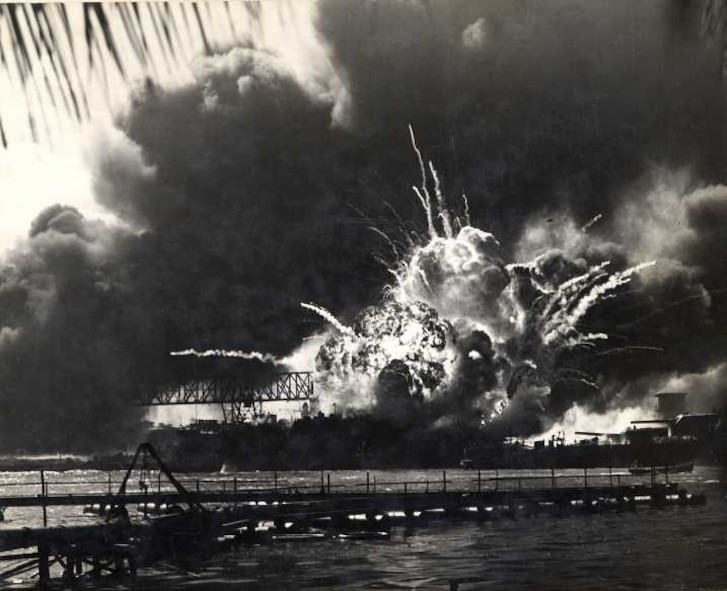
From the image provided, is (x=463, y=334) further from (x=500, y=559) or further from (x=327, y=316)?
(x=500, y=559)

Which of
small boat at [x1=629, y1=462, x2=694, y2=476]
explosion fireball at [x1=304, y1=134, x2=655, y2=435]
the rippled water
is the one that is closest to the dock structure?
the rippled water

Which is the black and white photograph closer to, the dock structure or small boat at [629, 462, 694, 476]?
the dock structure

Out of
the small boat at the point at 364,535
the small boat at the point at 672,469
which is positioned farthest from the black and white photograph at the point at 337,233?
the small boat at the point at 672,469

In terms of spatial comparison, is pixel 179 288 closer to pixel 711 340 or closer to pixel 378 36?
pixel 378 36

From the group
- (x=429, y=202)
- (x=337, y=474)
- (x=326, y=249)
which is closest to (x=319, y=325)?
(x=326, y=249)

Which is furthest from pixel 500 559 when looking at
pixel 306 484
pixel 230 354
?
pixel 306 484
